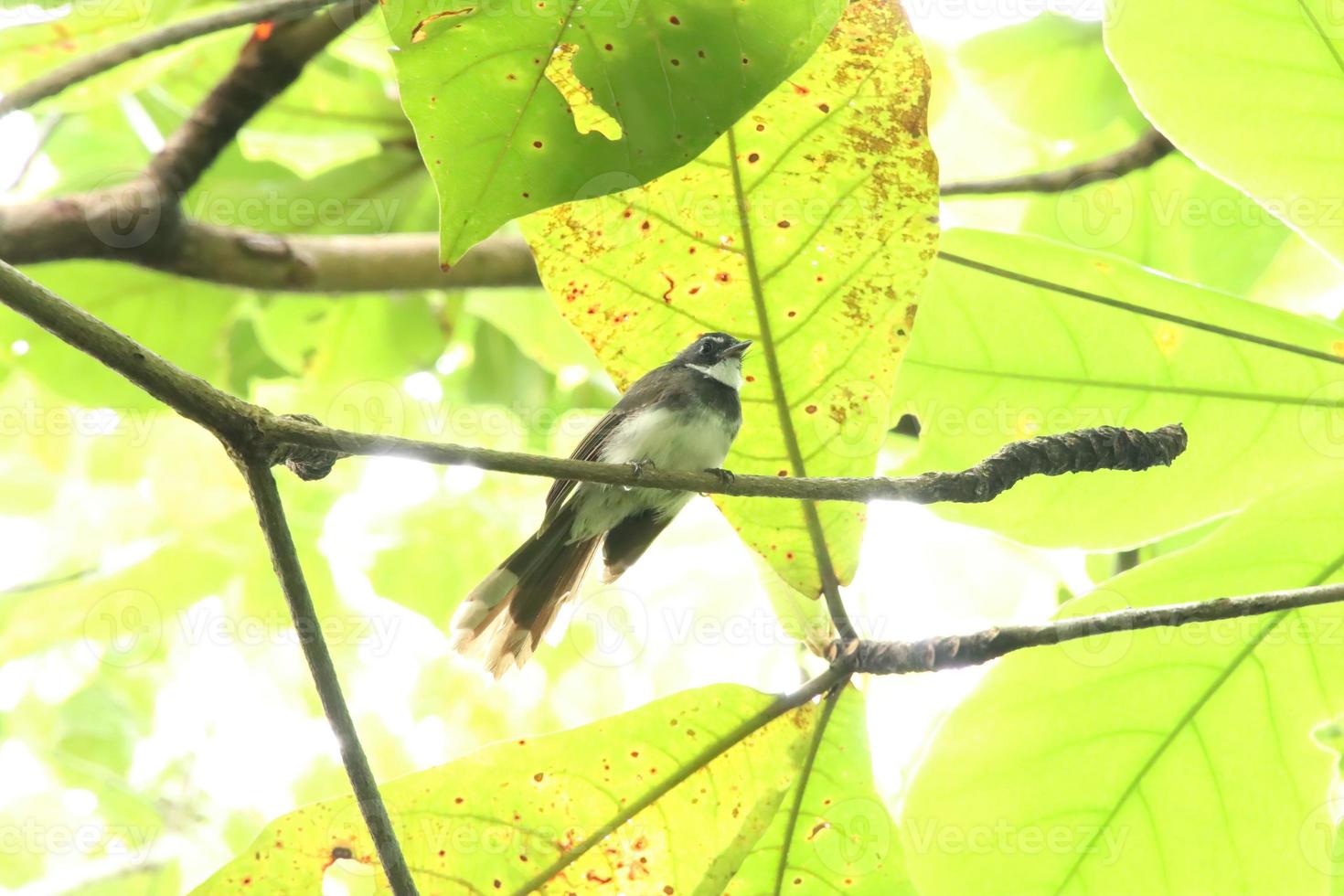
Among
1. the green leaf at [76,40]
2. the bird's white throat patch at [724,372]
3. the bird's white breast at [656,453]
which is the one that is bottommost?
the bird's white breast at [656,453]

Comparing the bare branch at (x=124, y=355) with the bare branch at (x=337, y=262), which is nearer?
the bare branch at (x=124, y=355)

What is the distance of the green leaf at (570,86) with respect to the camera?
1.59 meters

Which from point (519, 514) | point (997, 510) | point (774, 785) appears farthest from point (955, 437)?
point (519, 514)

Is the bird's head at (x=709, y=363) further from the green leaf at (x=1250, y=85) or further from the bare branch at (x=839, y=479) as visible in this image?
the bare branch at (x=839, y=479)

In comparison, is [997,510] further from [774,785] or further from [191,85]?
[191,85]

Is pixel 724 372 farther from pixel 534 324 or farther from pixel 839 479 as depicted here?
pixel 839 479

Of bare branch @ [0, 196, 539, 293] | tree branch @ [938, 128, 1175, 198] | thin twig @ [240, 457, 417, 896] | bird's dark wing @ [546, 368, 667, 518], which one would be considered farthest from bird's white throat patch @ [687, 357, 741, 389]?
thin twig @ [240, 457, 417, 896]

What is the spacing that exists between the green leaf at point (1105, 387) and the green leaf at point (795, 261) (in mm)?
386

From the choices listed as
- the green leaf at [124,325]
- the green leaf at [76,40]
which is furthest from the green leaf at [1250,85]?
the green leaf at [124,325]

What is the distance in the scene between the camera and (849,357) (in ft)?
7.37

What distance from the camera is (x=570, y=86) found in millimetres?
1679

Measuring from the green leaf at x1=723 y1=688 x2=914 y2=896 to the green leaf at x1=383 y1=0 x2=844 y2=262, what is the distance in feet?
3.65

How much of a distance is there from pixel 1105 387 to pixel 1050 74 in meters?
1.74

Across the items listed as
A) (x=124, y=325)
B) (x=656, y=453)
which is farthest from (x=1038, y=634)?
(x=124, y=325)
